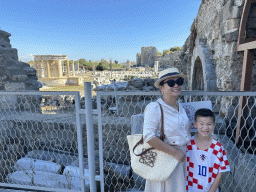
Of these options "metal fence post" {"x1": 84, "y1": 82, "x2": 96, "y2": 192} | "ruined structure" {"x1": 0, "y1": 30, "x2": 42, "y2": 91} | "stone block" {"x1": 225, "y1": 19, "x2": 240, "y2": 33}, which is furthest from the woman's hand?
"ruined structure" {"x1": 0, "y1": 30, "x2": 42, "y2": 91}

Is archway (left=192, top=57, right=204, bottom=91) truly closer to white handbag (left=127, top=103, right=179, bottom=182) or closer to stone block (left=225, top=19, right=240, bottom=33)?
stone block (left=225, top=19, right=240, bottom=33)

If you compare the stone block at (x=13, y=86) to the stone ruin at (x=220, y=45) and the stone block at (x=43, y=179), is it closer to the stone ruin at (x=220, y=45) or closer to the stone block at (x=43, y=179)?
the stone block at (x=43, y=179)

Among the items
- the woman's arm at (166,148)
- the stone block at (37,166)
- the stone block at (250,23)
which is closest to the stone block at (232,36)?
the stone block at (250,23)

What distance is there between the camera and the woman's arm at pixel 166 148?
45.9 inches

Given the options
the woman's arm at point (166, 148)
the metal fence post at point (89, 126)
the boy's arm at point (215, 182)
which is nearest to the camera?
the woman's arm at point (166, 148)

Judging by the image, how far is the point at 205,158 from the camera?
132cm

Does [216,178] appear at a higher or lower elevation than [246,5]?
lower

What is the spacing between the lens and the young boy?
129cm

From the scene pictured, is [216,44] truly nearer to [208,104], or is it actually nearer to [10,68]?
[208,104]

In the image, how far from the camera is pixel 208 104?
154 centimetres

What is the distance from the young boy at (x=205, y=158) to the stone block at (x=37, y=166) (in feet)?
7.31

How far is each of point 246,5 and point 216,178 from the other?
114 inches

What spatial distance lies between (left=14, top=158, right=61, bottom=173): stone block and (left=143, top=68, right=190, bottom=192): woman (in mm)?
1982

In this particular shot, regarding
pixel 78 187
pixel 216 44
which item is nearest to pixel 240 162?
pixel 78 187
